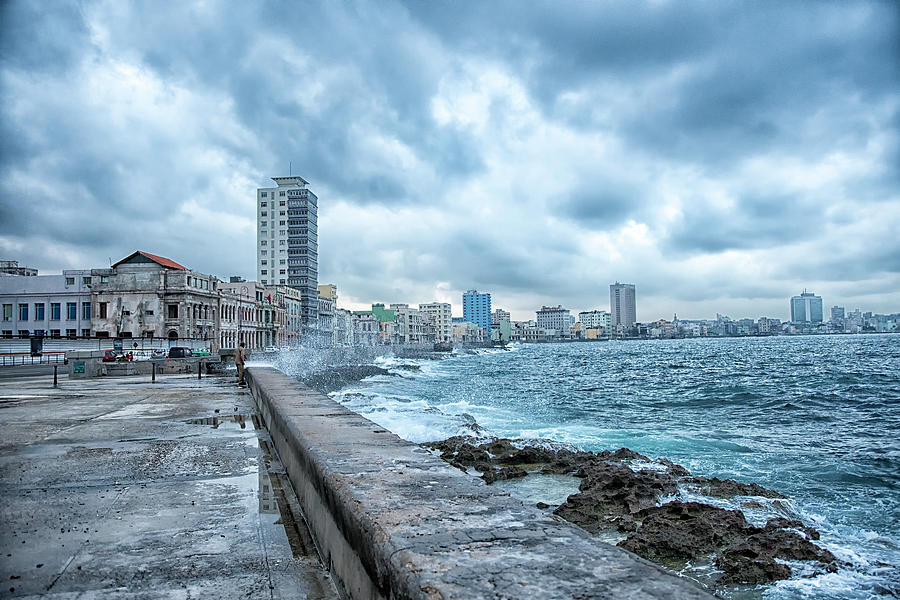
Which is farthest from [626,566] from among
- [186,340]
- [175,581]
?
[186,340]

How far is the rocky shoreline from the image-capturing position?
6.31 m

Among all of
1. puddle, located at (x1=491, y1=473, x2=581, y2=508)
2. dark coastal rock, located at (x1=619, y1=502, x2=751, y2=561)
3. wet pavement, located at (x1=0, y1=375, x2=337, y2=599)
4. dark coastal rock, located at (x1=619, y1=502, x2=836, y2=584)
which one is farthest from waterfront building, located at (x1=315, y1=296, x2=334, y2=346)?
dark coastal rock, located at (x1=619, y1=502, x2=836, y2=584)

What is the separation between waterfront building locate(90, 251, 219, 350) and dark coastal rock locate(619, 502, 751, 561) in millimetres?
62217

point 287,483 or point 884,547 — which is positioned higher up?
point 287,483

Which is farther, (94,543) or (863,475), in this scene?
(863,475)

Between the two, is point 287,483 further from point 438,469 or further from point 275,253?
point 275,253

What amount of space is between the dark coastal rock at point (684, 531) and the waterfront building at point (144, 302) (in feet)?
204

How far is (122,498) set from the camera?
470 cm

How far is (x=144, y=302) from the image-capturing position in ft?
207

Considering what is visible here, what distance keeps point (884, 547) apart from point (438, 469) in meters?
6.44

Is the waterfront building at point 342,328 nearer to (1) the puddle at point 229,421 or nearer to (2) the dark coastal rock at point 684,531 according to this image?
(1) the puddle at point 229,421

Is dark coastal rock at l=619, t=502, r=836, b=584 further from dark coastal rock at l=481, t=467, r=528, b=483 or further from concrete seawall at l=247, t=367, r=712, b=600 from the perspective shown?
concrete seawall at l=247, t=367, r=712, b=600

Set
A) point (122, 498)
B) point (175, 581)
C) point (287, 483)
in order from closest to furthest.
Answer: point (175, 581)
point (122, 498)
point (287, 483)

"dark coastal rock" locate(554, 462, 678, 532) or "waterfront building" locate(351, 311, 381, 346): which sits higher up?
"waterfront building" locate(351, 311, 381, 346)
